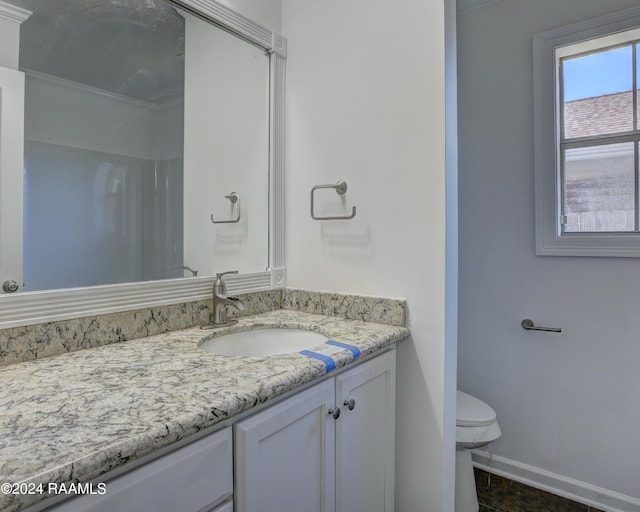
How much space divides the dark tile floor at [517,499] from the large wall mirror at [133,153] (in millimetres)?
1458

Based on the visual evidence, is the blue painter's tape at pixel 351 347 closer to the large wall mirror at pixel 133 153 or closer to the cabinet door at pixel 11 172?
the large wall mirror at pixel 133 153

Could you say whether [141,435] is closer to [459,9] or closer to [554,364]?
[554,364]

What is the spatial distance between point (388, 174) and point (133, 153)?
884 millimetres

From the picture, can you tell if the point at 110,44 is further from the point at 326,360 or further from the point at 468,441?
the point at 468,441

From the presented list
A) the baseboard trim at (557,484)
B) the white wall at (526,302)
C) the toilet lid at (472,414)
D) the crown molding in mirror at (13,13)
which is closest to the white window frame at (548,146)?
the white wall at (526,302)

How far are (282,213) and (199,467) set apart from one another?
1129 millimetres

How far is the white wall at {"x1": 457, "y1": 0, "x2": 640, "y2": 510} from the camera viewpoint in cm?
167

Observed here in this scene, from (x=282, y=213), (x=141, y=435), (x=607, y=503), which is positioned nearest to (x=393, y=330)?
(x=282, y=213)

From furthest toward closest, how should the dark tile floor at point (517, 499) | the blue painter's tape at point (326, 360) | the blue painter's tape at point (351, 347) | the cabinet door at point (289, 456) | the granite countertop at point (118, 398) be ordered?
1. the dark tile floor at point (517, 499)
2. the blue painter's tape at point (351, 347)
3. the blue painter's tape at point (326, 360)
4. the cabinet door at point (289, 456)
5. the granite countertop at point (118, 398)

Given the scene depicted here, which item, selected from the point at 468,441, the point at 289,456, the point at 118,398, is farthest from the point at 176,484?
the point at 468,441

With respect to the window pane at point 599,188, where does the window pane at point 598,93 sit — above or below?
above

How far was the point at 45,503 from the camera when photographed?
1.61 ft

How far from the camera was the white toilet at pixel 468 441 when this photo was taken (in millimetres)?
1577

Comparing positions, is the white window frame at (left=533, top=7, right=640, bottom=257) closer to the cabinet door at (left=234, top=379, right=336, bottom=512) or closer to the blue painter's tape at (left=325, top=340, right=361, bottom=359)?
the blue painter's tape at (left=325, top=340, right=361, bottom=359)
